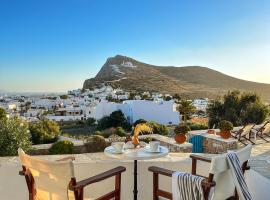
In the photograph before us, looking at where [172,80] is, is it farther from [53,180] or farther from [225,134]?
[53,180]

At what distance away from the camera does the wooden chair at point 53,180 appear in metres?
2.44

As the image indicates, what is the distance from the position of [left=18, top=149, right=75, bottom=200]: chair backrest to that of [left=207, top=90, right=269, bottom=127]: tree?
16.4 m

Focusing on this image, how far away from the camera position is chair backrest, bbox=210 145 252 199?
8.06 ft

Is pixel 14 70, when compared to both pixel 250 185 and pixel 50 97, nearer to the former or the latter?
pixel 250 185

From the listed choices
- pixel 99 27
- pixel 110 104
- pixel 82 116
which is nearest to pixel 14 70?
pixel 99 27

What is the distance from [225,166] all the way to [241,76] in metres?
32.3

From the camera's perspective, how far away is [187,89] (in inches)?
1404

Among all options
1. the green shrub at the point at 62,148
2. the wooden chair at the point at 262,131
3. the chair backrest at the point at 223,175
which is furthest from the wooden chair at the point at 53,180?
the wooden chair at the point at 262,131

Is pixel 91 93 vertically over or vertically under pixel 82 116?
over

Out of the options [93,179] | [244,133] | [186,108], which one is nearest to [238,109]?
[186,108]

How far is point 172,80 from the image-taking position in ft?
121

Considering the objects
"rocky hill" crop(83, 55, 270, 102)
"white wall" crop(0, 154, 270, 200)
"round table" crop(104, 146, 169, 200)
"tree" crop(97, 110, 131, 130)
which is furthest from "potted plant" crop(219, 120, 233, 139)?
"tree" crop(97, 110, 131, 130)

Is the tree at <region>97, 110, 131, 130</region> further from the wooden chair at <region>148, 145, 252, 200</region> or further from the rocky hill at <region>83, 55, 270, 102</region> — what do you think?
the wooden chair at <region>148, 145, 252, 200</region>

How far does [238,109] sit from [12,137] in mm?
15600
